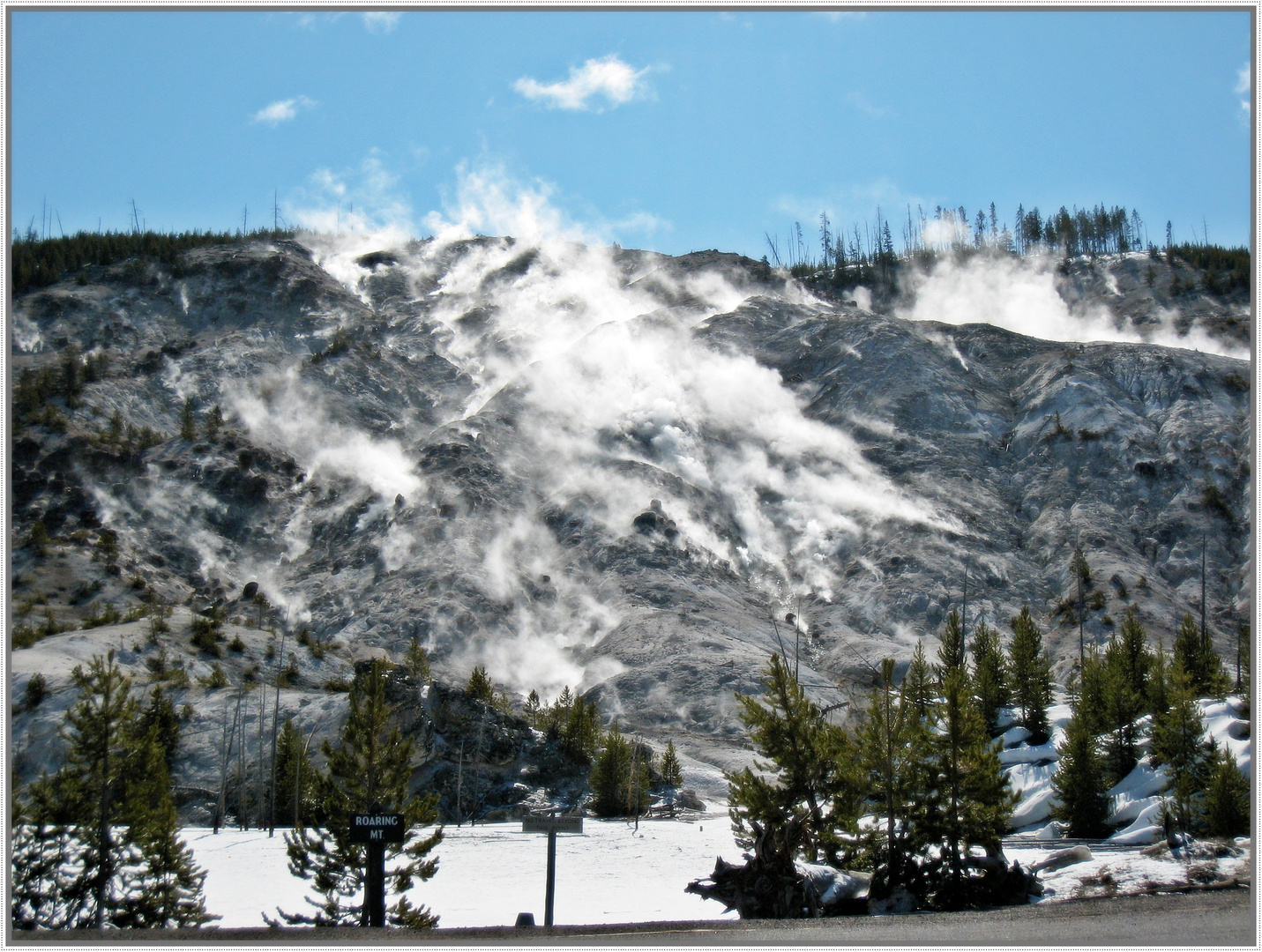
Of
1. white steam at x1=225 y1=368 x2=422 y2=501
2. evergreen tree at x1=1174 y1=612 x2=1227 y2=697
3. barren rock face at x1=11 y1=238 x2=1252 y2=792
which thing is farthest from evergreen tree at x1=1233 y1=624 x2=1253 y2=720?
white steam at x1=225 y1=368 x2=422 y2=501

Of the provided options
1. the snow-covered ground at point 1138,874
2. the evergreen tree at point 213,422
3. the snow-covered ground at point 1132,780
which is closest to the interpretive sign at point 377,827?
the snow-covered ground at point 1138,874

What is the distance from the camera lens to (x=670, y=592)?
8412cm

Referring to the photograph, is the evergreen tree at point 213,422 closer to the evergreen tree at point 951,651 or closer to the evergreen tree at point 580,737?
the evergreen tree at point 580,737

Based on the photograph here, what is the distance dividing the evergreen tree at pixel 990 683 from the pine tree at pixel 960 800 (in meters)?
30.2

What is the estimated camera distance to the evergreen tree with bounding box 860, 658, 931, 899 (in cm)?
2098

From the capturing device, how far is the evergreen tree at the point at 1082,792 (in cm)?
3700

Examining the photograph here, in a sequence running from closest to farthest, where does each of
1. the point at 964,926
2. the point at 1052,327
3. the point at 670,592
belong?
the point at 964,926 → the point at 670,592 → the point at 1052,327

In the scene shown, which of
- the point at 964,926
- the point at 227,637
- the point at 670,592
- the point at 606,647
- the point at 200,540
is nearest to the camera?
the point at 964,926

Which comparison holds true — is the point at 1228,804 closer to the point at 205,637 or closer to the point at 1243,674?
the point at 1243,674

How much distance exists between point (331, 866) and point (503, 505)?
76.8 m

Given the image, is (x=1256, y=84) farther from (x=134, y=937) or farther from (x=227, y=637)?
(x=227, y=637)

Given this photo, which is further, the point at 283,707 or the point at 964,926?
the point at 283,707

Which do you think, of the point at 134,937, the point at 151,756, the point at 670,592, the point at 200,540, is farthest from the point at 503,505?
the point at 134,937

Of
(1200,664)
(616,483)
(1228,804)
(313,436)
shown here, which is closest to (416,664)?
(616,483)
